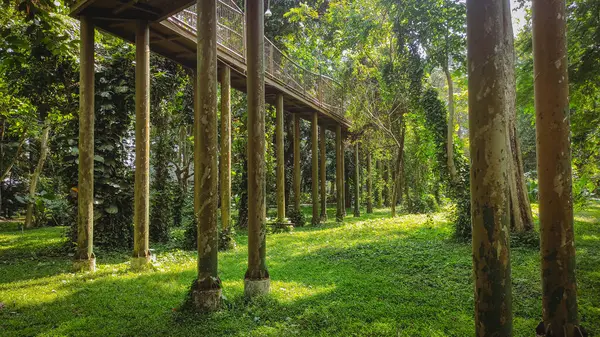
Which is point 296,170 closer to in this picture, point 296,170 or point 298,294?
point 296,170

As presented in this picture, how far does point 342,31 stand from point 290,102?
4072 mm

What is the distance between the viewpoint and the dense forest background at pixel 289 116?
302 inches

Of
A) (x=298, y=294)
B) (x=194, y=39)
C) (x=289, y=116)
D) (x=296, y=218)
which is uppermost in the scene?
(x=289, y=116)

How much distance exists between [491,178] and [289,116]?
18.6 metres

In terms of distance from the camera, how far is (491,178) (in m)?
2.19

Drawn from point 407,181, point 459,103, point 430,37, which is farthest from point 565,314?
point 459,103

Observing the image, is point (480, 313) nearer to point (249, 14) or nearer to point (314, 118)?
point (249, 14)

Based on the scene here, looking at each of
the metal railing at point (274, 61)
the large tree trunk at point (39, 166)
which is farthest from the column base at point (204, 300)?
the large tree trunk at point (39, 166)

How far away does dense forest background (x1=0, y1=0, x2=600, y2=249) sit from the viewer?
25.2 feet

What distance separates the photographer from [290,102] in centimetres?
1470

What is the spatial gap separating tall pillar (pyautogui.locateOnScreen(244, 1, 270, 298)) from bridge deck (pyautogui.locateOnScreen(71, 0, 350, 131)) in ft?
7.20

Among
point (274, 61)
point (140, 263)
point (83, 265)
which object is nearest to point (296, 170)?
point (274, 61)

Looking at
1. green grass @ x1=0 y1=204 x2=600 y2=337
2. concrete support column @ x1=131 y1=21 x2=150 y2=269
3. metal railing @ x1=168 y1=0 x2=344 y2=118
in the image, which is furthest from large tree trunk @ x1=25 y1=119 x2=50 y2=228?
concrete support column @ x1=131 y1=21 x2=150 y2=269

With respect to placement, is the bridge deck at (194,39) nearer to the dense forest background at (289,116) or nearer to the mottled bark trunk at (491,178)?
the dense forest background at (289,116)
